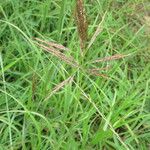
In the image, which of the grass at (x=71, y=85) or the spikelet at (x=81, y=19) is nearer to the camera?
the spikelet at (x=81, y=19)

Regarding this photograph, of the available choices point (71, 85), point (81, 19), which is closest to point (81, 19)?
point (81, 19)

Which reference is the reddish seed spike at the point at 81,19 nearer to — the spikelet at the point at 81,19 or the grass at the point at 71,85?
the spikelet at the point at 81,19

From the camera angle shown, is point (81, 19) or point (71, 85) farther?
point (71, 85)

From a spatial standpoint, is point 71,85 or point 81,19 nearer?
point 81,19

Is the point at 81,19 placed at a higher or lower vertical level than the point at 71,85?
higher

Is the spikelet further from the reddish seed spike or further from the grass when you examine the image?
the grass

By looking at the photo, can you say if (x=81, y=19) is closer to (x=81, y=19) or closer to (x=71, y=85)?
(x=81, y=19)

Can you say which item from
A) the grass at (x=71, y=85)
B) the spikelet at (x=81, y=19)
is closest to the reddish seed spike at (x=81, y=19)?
the spikelet at (x=81, y=19)

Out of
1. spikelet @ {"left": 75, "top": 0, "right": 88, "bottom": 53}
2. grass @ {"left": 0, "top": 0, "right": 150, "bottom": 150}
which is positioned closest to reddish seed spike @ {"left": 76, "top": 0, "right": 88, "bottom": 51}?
spikelet @ {"left": 75, "top": 0, "right": 88, "bottom": 53}

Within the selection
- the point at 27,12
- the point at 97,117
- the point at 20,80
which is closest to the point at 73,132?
the point at 97,117
